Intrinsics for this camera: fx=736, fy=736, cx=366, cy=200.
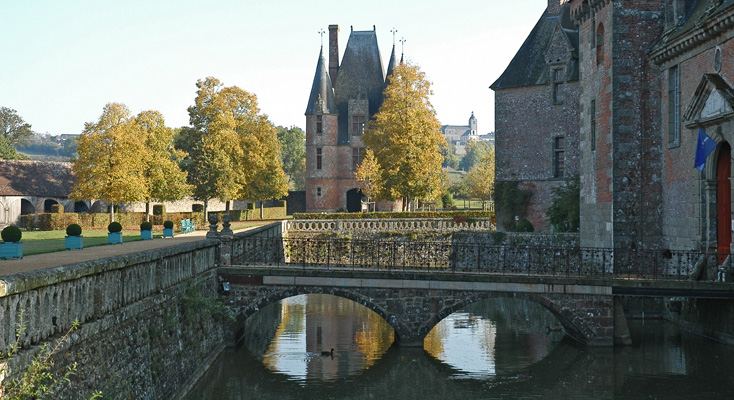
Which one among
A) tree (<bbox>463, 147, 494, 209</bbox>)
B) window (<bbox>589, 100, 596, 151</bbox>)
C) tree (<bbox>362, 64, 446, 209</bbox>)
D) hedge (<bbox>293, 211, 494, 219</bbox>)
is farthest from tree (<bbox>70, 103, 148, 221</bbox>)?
tree (<bbox>463, 147, 494, 209</bbox>)

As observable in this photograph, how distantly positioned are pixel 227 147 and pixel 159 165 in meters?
7.13

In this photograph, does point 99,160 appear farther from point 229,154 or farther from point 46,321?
point 46,321

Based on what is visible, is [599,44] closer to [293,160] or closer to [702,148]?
[702,148]

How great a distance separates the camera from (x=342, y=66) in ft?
219

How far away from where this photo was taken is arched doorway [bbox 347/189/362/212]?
220 ft

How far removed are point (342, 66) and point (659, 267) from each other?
154ft

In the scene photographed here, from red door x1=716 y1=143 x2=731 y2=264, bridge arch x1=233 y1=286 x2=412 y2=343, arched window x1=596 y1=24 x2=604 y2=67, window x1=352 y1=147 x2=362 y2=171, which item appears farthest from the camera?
window x1=352 y1=147 x2=362 y2=171

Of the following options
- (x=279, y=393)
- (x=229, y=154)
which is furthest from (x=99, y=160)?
(x=279, y=393)

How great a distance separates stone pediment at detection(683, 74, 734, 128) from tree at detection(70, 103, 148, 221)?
110 feet

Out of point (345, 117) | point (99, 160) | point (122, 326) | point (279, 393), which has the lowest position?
point (279, 393)

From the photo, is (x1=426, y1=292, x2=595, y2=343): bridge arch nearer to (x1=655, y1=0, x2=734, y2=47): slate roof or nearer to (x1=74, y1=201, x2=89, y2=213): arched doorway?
(x1=655, y1=0, x2=734, y2=47): slate roof

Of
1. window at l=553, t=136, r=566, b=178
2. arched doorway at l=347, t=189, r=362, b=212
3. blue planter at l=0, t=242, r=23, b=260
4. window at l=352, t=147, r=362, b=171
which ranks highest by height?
window at l=352, t=147, r=362, b=171

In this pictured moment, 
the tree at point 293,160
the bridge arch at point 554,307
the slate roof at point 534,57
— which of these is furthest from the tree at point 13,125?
the bridge arch at point 554,307

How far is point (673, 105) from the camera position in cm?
2378
